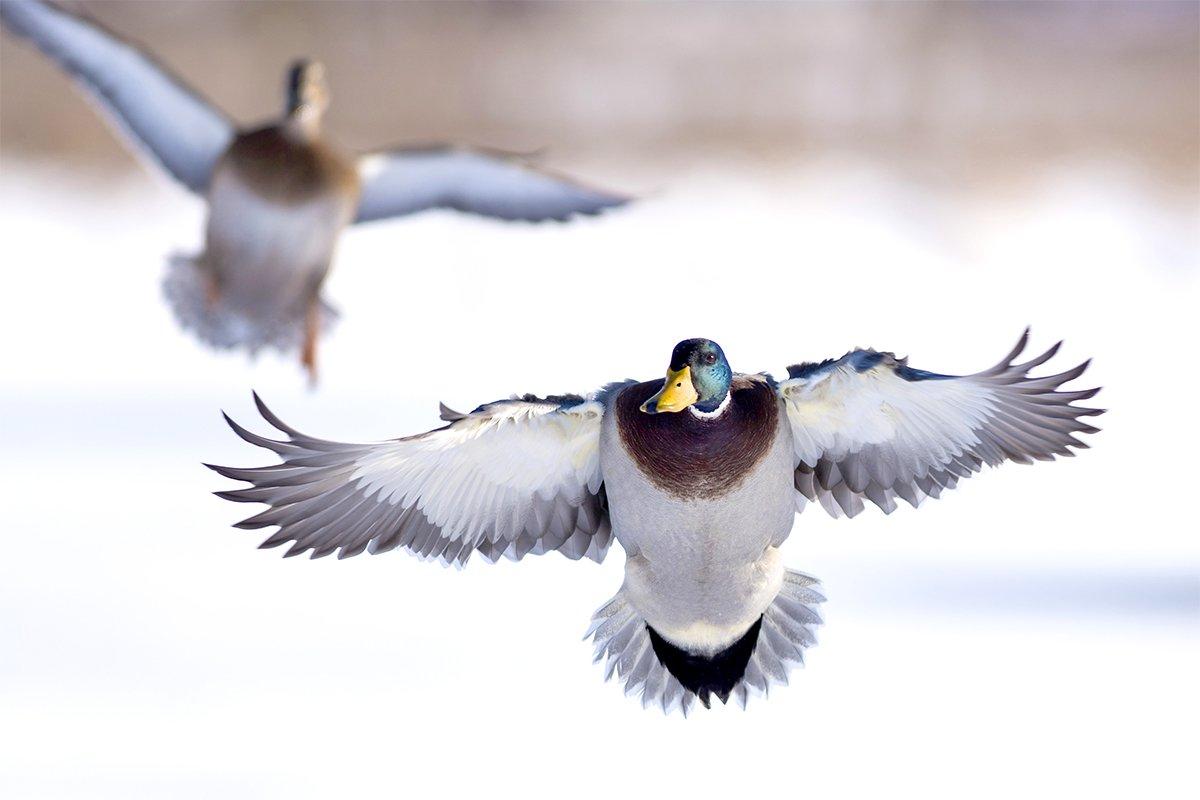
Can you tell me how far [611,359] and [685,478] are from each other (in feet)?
8.64

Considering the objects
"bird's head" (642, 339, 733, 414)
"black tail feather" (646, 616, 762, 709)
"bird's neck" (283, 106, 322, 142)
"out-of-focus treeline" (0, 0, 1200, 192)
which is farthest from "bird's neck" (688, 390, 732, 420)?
"out-of-focus treeline" (0, 0, 1200, 192)

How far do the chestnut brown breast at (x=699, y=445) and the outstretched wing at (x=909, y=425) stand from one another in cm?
12

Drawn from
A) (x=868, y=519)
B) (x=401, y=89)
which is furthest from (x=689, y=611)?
(x=401, y=89)

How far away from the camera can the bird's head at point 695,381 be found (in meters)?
2.39

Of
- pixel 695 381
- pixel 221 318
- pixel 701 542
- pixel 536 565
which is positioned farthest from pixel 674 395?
pixel 221 318

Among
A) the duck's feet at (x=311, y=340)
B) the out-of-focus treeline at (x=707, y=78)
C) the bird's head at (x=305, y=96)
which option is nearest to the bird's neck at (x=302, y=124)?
the bird's head at (x=305, y=96)

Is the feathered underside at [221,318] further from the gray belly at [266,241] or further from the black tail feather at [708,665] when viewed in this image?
the black tail feather at [708,665]

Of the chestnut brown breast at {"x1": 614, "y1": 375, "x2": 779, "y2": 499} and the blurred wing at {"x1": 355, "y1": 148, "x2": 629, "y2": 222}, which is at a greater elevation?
the blurred wing at {"x1": 355, "y1": 148, "x2": 629, "y2": 222}

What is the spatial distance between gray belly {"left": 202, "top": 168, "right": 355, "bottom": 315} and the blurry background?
521 mm

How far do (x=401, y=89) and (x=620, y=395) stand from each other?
5.78m

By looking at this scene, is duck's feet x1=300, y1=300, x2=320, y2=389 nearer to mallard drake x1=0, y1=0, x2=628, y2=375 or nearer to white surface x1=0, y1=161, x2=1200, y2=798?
mallard drake x1=0, y1=0, x2=628, y2=375

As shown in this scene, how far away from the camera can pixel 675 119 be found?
8523 mm

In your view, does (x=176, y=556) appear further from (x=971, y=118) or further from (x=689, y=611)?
(x=971, y=118)

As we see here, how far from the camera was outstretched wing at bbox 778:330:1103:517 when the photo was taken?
2.56 meters
